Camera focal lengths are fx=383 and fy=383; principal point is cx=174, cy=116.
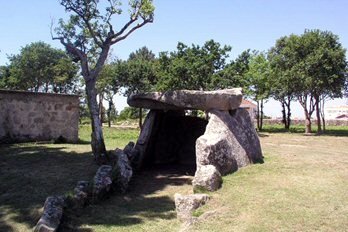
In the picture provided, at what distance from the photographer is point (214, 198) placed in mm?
7723

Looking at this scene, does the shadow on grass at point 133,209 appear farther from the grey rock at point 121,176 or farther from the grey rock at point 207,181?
the grey rock at point 207,181

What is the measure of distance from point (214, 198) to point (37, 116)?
477 inches

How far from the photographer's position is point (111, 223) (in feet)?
23.1

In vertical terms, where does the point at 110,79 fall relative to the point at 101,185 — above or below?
above

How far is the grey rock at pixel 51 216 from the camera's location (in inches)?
245

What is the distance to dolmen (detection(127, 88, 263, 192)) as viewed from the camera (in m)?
9.55

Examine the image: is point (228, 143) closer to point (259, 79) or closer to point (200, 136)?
point (200, 136)

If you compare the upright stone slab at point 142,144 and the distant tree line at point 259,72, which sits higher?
the distant tree line at point 259,72

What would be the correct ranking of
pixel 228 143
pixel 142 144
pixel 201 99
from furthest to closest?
1. pixel 142 144
2. pixel 201 99
3. pixel 228 143

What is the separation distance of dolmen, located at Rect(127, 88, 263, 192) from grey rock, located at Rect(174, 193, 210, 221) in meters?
0.91

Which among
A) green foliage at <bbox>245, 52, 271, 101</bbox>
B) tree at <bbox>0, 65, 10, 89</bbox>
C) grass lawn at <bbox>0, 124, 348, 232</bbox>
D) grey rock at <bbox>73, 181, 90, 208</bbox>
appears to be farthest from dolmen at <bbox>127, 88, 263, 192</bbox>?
tree at <bbox>0, 65, 10, 89</bbox>

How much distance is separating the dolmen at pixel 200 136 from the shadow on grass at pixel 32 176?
208 cm

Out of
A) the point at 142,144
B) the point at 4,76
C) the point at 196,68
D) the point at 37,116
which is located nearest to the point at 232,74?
the point at 196,68

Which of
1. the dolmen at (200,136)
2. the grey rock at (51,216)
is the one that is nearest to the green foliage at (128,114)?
the dolmen at (200,136)
